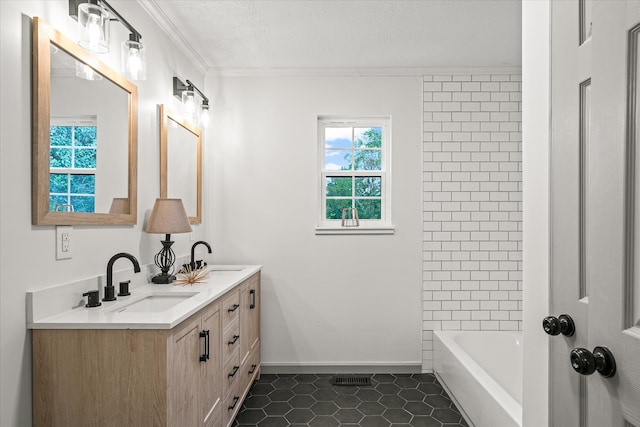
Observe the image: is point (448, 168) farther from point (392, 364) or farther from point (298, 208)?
point (392, 364)

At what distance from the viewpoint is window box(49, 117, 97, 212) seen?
162 cm

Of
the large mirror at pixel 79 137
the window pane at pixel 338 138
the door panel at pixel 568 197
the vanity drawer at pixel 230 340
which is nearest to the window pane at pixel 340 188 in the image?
the window pane at pixel 338 138

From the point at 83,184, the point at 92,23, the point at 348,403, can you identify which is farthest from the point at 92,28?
the point at 348,403

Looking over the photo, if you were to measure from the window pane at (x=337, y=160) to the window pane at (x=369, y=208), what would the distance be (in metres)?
0.35

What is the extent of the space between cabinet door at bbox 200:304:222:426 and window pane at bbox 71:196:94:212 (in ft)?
2.35

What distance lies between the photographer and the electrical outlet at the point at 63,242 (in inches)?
64.9

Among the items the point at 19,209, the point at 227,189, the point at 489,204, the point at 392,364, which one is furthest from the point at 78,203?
the point at 489,204

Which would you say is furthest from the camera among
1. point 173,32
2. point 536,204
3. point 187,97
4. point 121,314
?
point 187,97

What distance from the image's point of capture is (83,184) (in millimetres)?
1778

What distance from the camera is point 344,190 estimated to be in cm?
366

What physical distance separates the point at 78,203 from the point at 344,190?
2.30 metres

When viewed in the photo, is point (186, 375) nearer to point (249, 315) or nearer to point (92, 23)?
point (249, 315)

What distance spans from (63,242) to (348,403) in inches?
85.6

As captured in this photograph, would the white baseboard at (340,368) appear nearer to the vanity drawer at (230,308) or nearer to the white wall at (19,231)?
the vanity drawer at (230,308)
